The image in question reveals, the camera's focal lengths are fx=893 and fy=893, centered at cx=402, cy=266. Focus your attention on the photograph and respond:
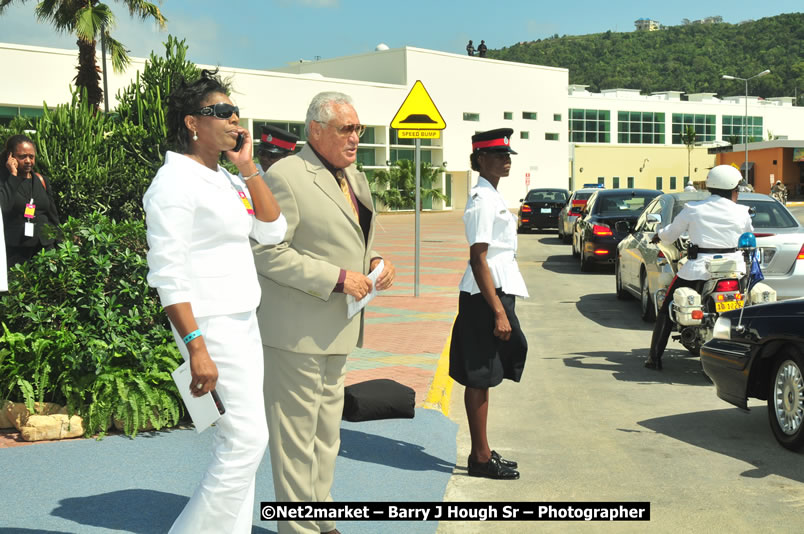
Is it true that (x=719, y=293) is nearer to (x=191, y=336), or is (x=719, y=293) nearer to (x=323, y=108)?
(x=323, y=108)

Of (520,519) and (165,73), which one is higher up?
(165,73)

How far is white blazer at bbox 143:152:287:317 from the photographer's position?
10.5 feet

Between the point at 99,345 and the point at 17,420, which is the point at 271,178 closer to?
the point at 99,345

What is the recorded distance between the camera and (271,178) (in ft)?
12.8

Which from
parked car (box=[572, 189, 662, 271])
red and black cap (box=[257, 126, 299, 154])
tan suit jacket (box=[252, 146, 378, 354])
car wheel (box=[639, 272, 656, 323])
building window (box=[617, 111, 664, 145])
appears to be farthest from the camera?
building window (box=[617, 111, 664, 145])

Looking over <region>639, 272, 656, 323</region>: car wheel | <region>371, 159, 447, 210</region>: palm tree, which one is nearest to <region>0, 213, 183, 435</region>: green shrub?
<region>639, 272, 656, 323</region>: car wheel

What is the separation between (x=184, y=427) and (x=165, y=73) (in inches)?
163

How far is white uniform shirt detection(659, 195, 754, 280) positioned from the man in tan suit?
16.2 feet

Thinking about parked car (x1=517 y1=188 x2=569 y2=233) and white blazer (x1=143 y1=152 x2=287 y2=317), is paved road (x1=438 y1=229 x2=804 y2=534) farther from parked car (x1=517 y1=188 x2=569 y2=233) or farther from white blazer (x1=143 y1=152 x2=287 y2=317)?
parked car (x1=517 y1=188 x2=569 y2=233)

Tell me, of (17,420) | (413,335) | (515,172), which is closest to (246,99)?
(515,172)

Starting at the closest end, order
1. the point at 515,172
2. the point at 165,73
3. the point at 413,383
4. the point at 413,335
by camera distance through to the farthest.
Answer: the point at 413,383 < the point at 165,73 < the point at 413,335 < the point at 515,172

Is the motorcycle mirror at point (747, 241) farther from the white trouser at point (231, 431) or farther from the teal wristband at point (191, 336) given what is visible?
the teal wristband at point (191, 336)

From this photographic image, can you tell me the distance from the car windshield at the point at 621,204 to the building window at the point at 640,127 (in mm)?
69925

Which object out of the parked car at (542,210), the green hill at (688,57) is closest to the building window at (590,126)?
the green hill at (688,57)
